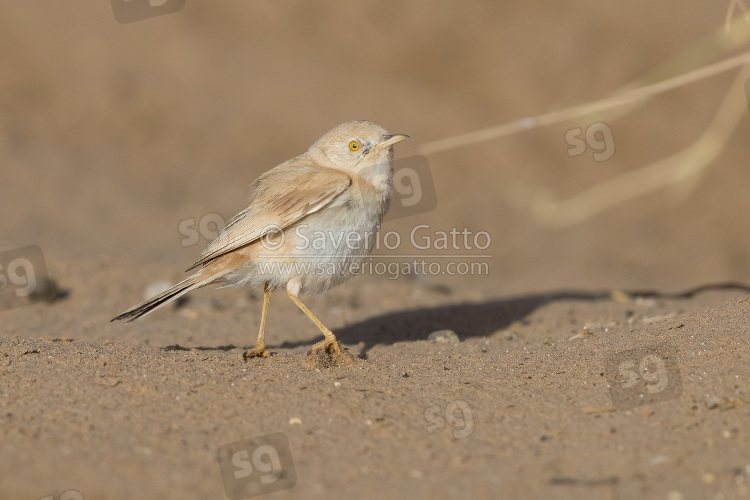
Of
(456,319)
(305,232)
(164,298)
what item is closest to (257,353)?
(164,298)

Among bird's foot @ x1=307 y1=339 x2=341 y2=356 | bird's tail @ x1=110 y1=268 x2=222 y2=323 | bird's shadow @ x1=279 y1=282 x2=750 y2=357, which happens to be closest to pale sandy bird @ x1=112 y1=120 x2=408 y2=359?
bird's tail @ x1=110 y1=268 x2=222 y2=323

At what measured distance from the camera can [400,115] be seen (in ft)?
54.9

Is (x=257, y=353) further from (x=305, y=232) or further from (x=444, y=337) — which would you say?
(x=444, y=337)

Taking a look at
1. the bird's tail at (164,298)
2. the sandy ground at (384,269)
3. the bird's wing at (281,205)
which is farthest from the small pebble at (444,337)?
the bird's tail at (164,298)

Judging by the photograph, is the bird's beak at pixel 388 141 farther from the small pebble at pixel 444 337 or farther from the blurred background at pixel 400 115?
the blurred background at pixel 400 115

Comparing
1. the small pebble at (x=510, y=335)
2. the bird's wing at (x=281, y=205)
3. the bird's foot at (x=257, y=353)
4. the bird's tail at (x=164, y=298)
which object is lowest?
the small pebble at (x=510, y=335)

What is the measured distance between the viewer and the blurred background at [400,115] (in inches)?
540

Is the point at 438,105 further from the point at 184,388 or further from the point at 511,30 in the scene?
the point at 184,388

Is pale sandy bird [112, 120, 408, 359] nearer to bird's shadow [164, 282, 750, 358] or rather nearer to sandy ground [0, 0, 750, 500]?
sandy ground [0, 0, 750, 500]

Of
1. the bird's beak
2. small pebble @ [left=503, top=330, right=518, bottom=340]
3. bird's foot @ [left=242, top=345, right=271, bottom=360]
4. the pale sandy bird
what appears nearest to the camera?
bird's foot @ [left=242, top=345, right=271, bottom=360]

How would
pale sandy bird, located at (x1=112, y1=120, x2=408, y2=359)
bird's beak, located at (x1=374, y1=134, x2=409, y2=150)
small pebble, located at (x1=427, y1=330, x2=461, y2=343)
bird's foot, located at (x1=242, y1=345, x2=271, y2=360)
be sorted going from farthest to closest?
small pebble, located at (x1=427, y1=330, x2=461, y2=343) → bird's beak, located at (x1=374, y1=134, x2=409, y2=150) → pale sandy bird, located at (x1=112, y1=120, x2=408, y2=359) → bird's foot, located at (x1=242, y1=345, x2=271, y2=360)

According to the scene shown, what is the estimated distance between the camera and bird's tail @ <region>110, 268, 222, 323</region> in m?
6.30

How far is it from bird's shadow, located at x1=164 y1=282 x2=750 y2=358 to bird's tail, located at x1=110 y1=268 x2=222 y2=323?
895 millimetres

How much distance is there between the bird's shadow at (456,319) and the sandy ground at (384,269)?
0.20 ft
